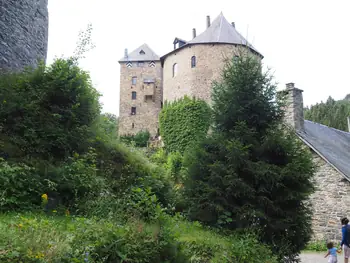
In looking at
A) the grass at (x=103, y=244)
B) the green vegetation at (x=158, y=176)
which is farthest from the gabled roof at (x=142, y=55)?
the grass at (x=103, y=244)

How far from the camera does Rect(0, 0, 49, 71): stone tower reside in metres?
9.71

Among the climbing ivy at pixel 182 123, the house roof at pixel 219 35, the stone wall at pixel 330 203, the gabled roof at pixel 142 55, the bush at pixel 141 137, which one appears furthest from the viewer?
the gabled roof at pixel 142 55

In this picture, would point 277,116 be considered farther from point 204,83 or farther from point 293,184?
point 204,83

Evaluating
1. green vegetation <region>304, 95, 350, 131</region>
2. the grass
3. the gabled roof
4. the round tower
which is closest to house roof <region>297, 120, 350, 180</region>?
the grass

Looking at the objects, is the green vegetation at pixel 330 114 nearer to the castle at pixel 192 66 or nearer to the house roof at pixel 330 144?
the castle at pixel 192 66

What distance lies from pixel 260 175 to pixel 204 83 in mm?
25255

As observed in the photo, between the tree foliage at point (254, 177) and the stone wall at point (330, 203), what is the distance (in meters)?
7.14

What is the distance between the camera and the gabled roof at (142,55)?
50000mm

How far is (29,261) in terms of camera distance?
137 inches

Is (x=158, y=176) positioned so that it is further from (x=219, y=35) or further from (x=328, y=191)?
(x=219, y=35)

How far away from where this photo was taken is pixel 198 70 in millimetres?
32375

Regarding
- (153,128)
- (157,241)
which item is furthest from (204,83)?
(157,241)

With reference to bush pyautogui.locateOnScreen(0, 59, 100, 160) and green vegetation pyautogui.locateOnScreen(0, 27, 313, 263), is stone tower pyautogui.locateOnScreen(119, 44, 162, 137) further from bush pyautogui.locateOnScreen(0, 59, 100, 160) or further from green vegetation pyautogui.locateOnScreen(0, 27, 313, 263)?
bush pyautogui.locateOnScreen(0, 59, 100, 160)

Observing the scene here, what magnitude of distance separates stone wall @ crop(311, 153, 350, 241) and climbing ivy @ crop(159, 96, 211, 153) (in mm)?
14156
